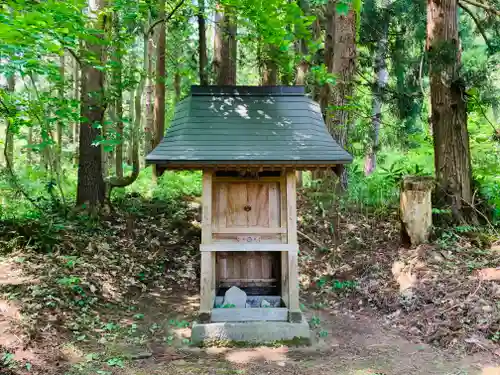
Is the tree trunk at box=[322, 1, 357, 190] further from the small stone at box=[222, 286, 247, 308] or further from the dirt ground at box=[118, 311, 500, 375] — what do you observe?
the dirt ground at box=[118, 311, 500, 375]

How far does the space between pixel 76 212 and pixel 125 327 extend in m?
3.78

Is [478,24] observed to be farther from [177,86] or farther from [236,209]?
[177,86]

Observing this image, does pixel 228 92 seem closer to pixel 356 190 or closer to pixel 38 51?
pixel 38 51

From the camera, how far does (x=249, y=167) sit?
5.21 m

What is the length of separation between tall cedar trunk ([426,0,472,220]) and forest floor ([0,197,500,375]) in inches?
35.7

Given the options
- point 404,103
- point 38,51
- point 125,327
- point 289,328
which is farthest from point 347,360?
point 404,103

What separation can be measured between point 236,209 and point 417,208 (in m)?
3.60

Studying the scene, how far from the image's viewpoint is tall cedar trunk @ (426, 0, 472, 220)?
24.7ft

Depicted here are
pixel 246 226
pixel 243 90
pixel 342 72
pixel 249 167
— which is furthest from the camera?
pixel 342 72

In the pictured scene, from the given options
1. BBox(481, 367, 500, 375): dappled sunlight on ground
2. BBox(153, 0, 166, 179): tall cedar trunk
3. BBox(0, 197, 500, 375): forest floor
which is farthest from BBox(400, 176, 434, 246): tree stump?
BBox(153, 0, 166, 179): tall cedar trunk

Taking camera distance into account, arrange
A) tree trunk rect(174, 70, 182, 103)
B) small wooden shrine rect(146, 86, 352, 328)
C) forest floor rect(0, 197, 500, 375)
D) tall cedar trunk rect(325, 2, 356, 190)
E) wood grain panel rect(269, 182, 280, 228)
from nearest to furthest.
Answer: forest floor rect(0, 197, 500, 375) → small wooden shrine rect(146, 86, 352, 328) → wood grain panel rect(269, 182, 280, 228) → tall cedar trunk rect(325, 2, 356, 190) → tree trunk rect(174, 70, 182, 103)

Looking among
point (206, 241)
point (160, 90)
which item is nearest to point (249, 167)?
point (206, 241)

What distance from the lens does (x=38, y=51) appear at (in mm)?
5156

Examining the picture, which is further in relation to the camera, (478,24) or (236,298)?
(478,24)
